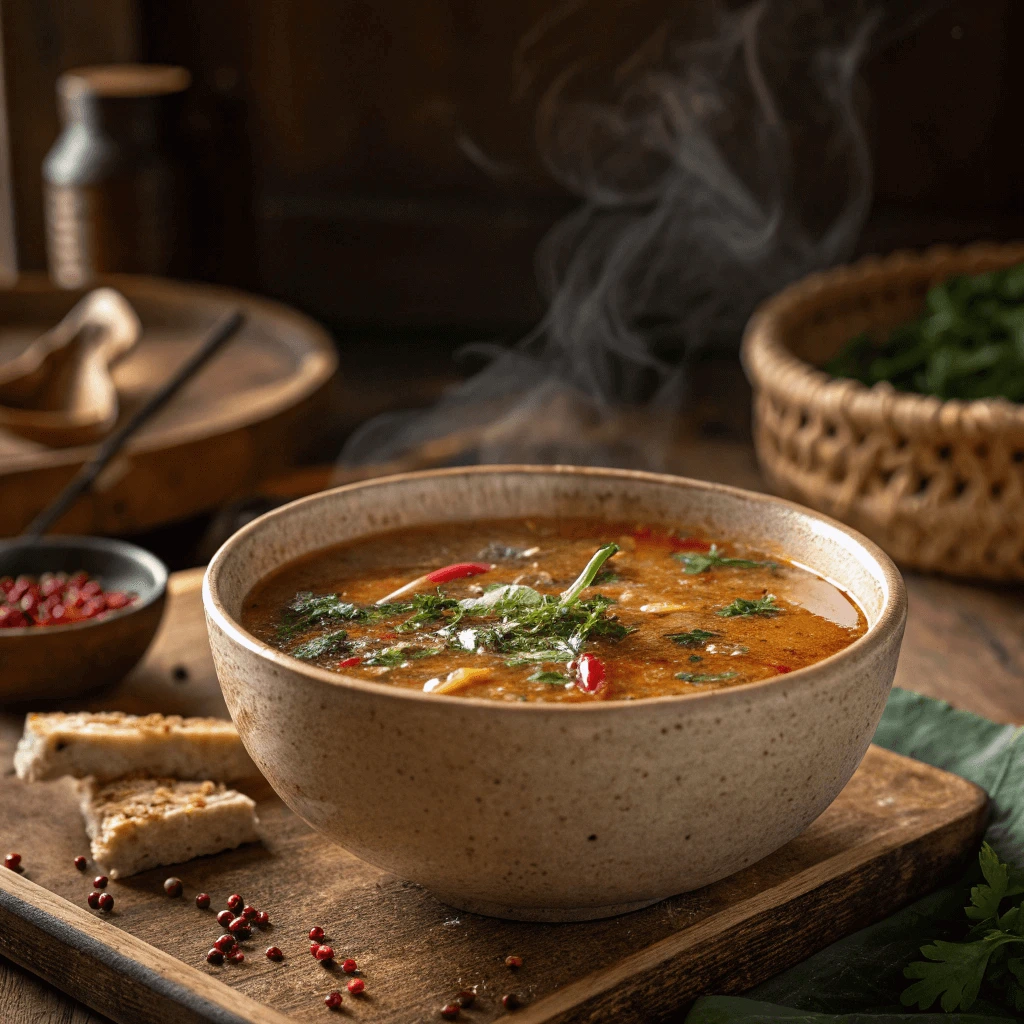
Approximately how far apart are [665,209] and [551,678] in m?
2.96

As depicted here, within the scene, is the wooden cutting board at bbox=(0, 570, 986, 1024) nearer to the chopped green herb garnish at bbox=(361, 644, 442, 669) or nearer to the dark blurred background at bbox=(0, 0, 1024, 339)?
the chopped green herb garnish at bbox=(361, 644, 442, 669)

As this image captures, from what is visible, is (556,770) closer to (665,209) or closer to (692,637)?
(692,637)

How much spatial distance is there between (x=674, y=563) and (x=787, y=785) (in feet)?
1.57

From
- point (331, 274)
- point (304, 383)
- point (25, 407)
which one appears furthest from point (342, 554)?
point (331, 274)

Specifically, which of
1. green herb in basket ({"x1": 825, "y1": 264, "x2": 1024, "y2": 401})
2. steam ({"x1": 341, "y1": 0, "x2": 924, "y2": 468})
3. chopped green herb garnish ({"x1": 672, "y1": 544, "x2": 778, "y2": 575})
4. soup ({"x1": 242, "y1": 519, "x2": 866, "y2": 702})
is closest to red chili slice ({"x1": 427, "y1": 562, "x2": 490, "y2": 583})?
soup ({"x1": 242, "y1": 519, "x2": 866, "y2": 702})

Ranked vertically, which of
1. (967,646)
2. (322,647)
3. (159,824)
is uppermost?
Answer: (322,647)

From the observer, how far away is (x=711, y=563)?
1.80 metres

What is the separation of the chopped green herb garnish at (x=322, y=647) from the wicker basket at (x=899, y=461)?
152 cm

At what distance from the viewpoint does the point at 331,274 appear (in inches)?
213

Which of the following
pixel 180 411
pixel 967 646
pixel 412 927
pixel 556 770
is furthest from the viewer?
pixel 180 411

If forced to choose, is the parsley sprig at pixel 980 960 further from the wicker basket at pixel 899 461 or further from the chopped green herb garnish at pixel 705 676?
the wicker basket at pixel 899 461

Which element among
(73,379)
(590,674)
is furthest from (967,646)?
(73,379)

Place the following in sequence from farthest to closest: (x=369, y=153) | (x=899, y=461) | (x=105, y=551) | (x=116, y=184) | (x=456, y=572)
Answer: (x=369, y=153) < (x=116, y=184) < (x=899, y=461) < (x=105, y=551) < (x=456, y=572)

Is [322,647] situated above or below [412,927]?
above
